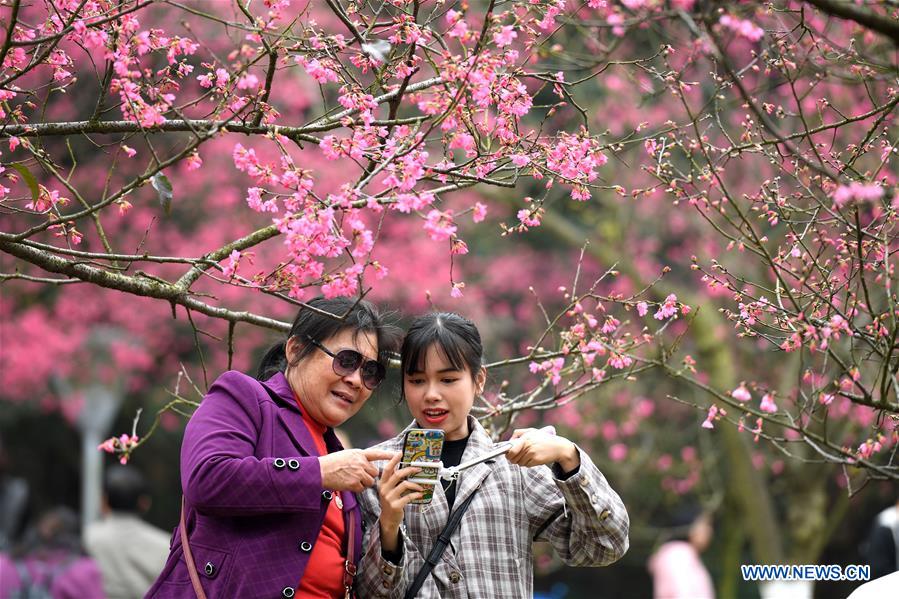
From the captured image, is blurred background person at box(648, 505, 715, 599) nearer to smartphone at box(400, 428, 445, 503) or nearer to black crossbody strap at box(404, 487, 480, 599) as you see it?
black crossbody strap at box(404, 487, 480, 599)

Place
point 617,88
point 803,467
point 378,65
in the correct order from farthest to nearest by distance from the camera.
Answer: point 617,88 < point 803,467 < point 378,65

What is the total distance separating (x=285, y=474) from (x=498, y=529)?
631 mm

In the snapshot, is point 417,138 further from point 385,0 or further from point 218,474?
point 218,474

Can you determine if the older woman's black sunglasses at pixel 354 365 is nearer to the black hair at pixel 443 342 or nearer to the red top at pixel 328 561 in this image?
the black hair at pixel 443 342

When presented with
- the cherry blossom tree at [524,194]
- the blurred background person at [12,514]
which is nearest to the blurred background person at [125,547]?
the blurred background person at [12,514]

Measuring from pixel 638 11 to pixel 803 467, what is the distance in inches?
230

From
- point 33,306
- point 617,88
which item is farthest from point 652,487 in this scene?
point 33,306

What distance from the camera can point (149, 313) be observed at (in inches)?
423

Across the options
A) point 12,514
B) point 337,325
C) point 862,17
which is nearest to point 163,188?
point 337,325

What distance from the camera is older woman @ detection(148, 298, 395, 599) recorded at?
2367 mm

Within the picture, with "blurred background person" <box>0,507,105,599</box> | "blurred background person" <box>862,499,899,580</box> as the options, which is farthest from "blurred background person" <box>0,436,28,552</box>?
"blurred background person" <box>862,499,899,580</box>

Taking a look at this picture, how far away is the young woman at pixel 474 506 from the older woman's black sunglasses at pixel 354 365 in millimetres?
95

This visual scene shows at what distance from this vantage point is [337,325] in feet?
8.92

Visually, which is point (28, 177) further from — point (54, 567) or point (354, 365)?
point (54, 567)
